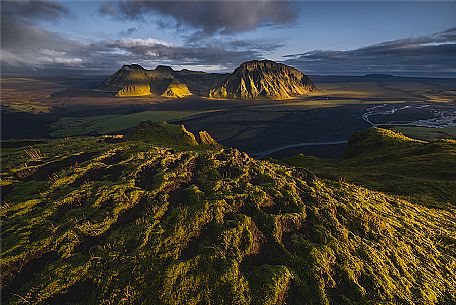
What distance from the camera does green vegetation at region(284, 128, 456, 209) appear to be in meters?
31.4

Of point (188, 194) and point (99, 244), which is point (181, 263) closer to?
point (99, 244)

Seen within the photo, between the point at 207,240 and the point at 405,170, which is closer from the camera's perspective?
the point at 207,240

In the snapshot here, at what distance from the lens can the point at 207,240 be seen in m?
14.2

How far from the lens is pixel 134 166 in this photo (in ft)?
72.7

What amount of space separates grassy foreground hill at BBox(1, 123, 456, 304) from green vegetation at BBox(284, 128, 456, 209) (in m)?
10.1

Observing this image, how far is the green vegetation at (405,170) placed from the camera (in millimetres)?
31422

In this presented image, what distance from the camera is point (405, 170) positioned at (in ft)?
145

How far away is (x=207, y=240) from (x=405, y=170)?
43.1 meters

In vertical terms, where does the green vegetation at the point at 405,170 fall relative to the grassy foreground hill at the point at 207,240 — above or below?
below

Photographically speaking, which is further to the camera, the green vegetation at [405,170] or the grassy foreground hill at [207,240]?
the green vegetation at [405,170]

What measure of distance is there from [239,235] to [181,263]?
12.0ft

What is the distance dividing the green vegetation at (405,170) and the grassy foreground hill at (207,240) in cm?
1015

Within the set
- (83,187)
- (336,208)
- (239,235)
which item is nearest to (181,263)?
(239,235)

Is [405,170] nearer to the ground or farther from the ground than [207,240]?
nearer to the ground
